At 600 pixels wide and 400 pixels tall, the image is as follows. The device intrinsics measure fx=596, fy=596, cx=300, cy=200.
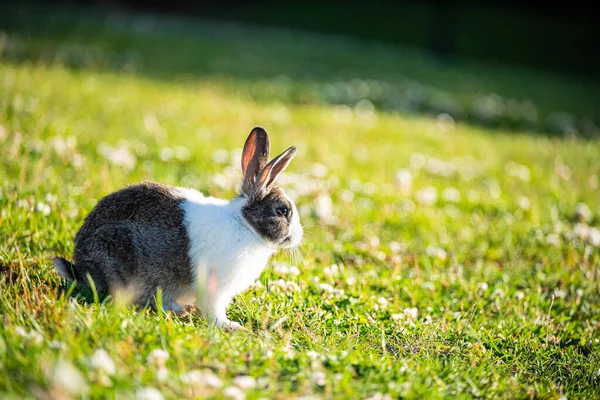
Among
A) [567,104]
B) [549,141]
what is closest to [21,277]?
[549,141]

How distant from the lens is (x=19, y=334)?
3162 millimetres

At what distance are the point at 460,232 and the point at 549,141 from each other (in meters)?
6.96

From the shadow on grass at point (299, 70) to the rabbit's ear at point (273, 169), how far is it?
8.30 m

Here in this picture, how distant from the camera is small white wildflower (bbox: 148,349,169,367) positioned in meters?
3.05

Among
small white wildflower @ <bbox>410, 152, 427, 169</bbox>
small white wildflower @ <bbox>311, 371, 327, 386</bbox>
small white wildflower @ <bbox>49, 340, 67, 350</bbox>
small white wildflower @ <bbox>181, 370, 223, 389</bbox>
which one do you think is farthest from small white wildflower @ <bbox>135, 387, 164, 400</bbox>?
small white wildflower @ <bbox>410, 152, 427, 169</bbox>

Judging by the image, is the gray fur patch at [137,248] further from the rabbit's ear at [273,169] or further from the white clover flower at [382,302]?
the white clover flower at [382,302]

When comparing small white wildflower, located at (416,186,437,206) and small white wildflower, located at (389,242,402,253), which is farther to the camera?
small white wildflower, located at (416,186,437,206)

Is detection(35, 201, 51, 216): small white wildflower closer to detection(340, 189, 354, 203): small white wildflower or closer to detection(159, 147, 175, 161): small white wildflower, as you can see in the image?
detection(159, 147, 175, 161): small white wildflower

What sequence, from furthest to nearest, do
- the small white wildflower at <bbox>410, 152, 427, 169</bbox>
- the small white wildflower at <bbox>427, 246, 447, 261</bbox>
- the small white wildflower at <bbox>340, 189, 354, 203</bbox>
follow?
the small white wildflower at <bbox>410, 152, 427, 169</bbox>
the small white wildflower at <bbox>340, 189, 354, 203</bbox>
the small white wildflower at <bbox>427, 246, 447, 261</bbox>

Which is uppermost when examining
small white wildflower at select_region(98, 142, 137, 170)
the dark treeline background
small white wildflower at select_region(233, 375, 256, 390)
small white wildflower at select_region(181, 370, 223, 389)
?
the dark treeline background

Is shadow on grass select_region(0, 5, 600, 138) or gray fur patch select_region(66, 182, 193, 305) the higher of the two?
shadow on grass select_region(0, 5, 600, 138)

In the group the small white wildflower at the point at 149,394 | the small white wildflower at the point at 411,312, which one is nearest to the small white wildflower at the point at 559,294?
the small white wildflower at the point at 411,312

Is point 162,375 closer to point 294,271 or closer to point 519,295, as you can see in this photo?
point 294,271

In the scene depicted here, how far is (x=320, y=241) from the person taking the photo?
6.23 metres
